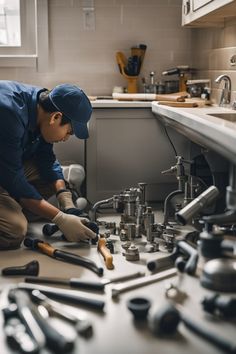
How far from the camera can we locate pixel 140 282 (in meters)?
2.02

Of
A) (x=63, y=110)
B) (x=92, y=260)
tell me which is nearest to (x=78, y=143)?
(x=63, y=110)

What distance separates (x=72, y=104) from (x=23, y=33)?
171cm

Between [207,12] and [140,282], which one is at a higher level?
[207,12]

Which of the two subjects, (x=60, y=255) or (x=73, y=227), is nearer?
(x=60, y=255)

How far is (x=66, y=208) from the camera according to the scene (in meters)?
2.98

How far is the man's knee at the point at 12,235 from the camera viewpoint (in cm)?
269

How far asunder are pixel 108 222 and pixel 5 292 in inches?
48.4

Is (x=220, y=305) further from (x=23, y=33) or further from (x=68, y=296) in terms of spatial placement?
(x=23, y=33)

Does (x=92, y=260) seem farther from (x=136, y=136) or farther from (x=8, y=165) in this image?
(x=136, y=136)

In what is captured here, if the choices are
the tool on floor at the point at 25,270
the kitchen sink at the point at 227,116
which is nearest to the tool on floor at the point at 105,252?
the tool on floor at the point at 25,270

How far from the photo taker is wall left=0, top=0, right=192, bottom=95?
422cm

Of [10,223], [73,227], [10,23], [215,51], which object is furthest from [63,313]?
[10,23]

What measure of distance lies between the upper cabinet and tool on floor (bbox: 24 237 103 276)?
1413 millimetres

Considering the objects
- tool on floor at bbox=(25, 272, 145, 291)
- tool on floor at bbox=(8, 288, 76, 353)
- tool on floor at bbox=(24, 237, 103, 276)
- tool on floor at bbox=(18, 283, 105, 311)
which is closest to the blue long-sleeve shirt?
tool on floor at bbox=(24, 237, 103, 276)
